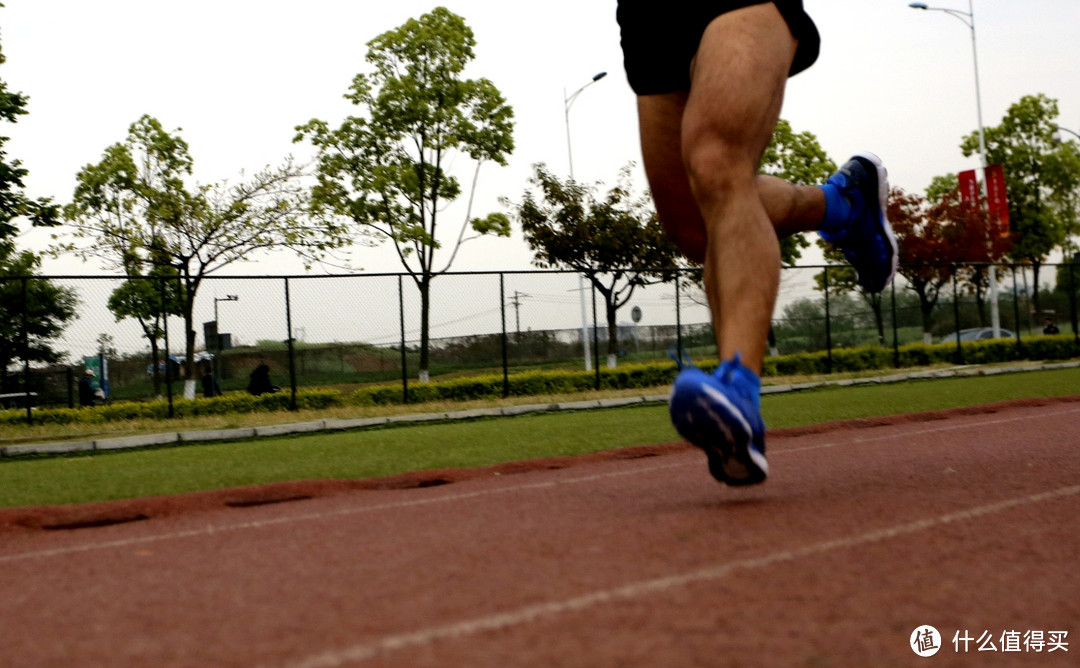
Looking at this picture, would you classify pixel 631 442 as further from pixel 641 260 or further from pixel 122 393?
pixel 641 260

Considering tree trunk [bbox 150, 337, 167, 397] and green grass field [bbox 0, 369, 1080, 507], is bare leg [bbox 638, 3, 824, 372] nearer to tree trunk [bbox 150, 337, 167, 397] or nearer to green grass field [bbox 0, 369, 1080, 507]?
green grass field [bbox 0, 369, 1080, 507]

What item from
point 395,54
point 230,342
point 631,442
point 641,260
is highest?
point 395,54

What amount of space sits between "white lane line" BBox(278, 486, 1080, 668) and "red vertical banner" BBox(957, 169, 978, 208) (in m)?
43.7

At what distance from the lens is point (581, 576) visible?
2.67 meters

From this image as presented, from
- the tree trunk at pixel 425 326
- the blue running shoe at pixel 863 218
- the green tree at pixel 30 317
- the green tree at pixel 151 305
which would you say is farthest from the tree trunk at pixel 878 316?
the blue running shoe at pixel 863 218

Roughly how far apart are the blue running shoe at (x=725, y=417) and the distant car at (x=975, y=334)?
83.7ft

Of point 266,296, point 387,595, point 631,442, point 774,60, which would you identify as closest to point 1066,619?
point 387,595

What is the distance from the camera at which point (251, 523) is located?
438 cm

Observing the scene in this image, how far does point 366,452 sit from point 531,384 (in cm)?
1189

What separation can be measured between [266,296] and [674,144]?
13.4 metres

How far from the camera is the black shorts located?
3.92 m

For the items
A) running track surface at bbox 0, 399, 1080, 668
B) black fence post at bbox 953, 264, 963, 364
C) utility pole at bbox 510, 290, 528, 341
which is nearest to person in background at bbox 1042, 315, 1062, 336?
black fence post at bbox 953, 264, 963, 364

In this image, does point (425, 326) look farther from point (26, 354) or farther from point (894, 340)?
point (894, 340)

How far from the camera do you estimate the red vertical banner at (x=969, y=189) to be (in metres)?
44.0
